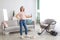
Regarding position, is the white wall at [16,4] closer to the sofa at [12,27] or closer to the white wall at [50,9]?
the white wall at [50,9]

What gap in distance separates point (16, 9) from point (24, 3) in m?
0.62

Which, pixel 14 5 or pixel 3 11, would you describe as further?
pixel 14 5

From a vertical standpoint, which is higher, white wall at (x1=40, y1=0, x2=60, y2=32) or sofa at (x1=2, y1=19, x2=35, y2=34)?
white wall at (x1=40, y1=0, x2=60, y2=32)

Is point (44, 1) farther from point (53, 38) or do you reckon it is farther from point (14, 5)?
point (53, 38)

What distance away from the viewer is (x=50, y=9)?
7.98 meters

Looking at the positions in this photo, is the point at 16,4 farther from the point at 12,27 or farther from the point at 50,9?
the point at 12,27

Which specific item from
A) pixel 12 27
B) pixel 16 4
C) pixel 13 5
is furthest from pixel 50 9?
pixel 12 27

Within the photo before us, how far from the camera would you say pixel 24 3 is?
8008mm

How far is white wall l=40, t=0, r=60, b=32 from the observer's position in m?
7.73

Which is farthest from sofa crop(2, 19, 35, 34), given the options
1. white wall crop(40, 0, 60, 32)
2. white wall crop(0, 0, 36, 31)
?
white wall crop(40, 0, 60, 32)

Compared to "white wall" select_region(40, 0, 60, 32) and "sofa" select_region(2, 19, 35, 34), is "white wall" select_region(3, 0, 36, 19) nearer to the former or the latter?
"white wall" select_region(40, 0, 60, 32)

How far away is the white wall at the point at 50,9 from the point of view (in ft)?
A: 25.4

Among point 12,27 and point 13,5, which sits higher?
point 13,5

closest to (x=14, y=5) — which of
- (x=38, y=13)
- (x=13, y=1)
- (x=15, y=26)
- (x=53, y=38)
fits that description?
(x=13, y=1)
